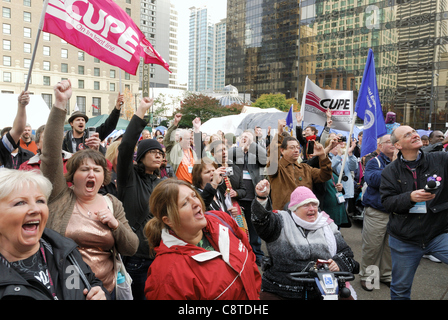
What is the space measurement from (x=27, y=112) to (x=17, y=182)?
38.9 ft

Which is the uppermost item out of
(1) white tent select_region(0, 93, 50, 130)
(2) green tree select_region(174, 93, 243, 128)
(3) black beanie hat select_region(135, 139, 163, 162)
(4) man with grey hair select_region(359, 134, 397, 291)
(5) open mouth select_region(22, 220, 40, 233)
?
(2) green tree select_region(174, 93, 243, 128)

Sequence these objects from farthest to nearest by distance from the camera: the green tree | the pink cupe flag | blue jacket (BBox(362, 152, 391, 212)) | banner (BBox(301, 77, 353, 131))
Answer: the green tree → banner (BBox(301, 77, 353, 131)) → blue jacket (BBox(362, 152, 391, 212)) → the pink cupe flag

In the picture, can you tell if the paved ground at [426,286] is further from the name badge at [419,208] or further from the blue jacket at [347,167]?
the name badge at [419,208]

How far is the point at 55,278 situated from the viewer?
6.13 ft

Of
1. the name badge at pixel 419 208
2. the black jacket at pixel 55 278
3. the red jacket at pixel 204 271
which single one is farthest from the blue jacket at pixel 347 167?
the black jacket at pixel 55 278

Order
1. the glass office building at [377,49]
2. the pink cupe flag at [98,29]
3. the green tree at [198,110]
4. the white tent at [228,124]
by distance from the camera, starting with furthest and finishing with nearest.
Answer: the green tree at [198,110]
the glass office building at [377,49]
the white tent at [228,124]
the pink cupe flag at [98,29]

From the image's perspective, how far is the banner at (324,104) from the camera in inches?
305

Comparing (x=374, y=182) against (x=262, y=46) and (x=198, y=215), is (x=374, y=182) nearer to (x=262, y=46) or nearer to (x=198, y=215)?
(x=198, y=215)

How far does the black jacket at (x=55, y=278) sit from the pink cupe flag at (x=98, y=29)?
10.4 feet

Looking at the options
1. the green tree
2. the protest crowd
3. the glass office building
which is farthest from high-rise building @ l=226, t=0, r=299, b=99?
the protest crowd

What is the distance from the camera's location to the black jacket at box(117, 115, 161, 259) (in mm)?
3145

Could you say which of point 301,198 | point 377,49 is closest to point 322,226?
point 301,198

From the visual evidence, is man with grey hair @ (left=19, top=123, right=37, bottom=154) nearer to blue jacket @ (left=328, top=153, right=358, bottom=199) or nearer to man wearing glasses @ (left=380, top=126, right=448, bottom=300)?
blue jacket @ (left=328, top=153, right=358, bottom=199)

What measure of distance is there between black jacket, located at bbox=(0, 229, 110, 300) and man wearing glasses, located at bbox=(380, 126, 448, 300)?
2.97 m
